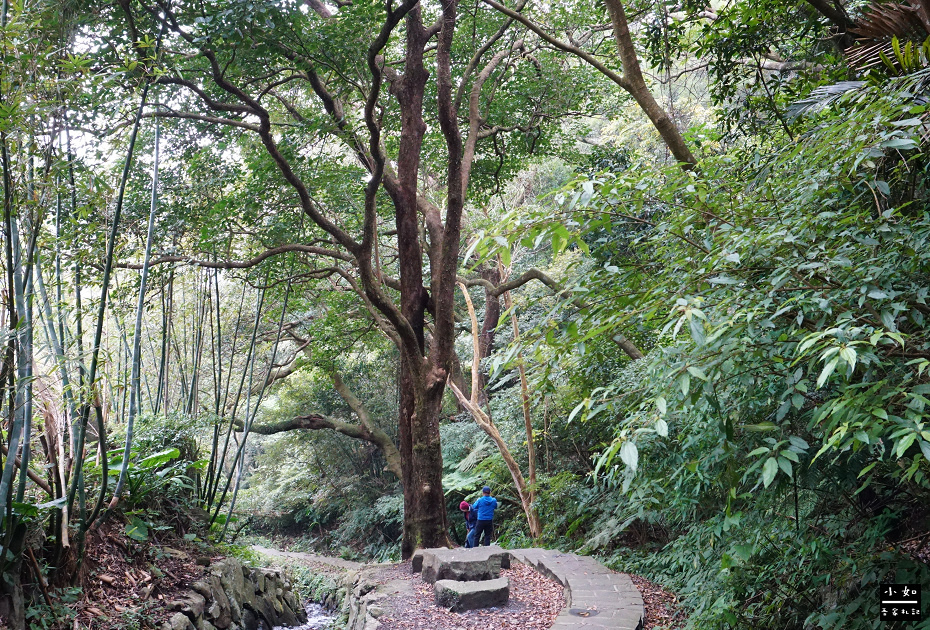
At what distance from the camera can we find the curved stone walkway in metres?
4.42

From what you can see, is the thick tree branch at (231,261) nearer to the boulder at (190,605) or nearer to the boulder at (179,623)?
the boulder at (190,605)

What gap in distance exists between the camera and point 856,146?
2.23 metres

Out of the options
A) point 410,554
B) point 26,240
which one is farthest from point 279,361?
point 26,240

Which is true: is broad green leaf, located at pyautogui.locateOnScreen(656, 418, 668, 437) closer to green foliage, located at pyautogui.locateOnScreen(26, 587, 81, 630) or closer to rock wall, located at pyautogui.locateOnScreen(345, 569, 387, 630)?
green foliage, located at pyautogui.locateOnScreen(26, 587, 81, 630)

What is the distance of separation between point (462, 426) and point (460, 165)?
23.3ft

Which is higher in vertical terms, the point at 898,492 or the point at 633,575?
the point at 898,492

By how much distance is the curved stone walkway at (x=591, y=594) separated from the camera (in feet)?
14.5

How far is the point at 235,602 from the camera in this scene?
220 inches

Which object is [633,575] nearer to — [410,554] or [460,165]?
[410,554]

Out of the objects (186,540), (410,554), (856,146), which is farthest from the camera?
(410,554)

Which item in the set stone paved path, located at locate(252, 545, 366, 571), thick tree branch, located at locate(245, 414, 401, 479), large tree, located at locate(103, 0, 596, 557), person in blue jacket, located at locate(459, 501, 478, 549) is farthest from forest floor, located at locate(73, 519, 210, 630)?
thick tree branch, located at locate(245, 414, 401, 479)

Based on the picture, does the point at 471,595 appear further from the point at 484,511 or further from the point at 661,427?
the point at 661,427

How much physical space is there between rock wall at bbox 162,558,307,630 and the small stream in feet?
0.40

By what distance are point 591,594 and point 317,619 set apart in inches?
181
